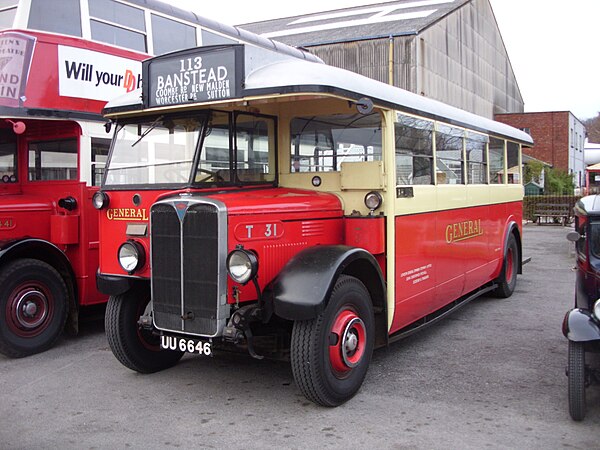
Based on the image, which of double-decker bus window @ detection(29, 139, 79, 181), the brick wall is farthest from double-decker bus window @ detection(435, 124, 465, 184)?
the brick wall

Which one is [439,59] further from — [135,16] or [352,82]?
[352,82]

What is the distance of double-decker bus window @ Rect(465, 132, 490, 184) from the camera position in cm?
770

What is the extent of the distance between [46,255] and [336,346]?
3791 millimetres

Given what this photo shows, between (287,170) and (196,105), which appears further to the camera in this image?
(287,170)

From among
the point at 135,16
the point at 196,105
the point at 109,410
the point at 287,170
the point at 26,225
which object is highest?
the point at 135,16

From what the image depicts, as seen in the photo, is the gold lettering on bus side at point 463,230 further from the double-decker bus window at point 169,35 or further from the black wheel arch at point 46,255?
the double-decker bus window at point 169,35

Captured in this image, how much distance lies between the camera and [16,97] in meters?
6.48

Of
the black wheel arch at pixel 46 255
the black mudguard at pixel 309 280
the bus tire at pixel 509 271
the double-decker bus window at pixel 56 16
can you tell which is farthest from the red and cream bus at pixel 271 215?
the bus tire at pixel 509 271

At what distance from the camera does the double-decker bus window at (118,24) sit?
23.7 ft

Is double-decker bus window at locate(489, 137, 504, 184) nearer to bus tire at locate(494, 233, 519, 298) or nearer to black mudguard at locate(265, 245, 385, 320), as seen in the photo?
bus tire at locate(494, 233, 519, 298)

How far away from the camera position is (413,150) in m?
6.07

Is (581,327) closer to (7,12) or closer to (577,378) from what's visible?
(577,378)

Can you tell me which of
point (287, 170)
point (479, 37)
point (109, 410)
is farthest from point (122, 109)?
point (479, 37)

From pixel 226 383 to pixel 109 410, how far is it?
40.6 inches
